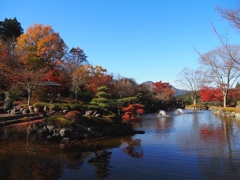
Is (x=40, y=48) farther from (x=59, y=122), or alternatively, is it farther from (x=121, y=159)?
(x=121, y=159)

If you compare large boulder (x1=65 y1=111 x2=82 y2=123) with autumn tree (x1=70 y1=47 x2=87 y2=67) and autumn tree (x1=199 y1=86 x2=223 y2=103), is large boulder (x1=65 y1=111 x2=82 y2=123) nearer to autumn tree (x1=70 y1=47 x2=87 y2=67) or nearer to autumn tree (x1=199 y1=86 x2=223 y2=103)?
autumn tree (x1=70 y1=47 x2=87 y2=67)

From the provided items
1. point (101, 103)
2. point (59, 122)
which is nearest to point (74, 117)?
point (59, 122)

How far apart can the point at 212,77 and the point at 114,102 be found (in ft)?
54.5

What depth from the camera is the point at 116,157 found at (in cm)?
832

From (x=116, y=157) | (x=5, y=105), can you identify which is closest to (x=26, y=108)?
(x=5, y=105)

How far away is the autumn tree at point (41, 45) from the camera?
28.2 metres

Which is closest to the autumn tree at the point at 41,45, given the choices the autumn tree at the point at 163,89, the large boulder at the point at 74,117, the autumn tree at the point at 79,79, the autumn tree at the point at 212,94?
the autumn tree at the point at 79,79

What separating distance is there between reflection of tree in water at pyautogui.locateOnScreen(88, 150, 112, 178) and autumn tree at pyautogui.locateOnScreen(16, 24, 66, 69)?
68.9 feet

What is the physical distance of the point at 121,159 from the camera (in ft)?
26.5

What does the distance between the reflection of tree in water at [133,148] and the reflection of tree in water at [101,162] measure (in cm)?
88

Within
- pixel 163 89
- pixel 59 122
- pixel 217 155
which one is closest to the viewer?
pixel 217 155

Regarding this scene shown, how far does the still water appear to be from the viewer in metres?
6.48

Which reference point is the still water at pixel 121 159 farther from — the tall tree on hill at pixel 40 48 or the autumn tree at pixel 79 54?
the autumn tree at pixel 79 54

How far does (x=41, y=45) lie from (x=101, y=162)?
24.8 meters
